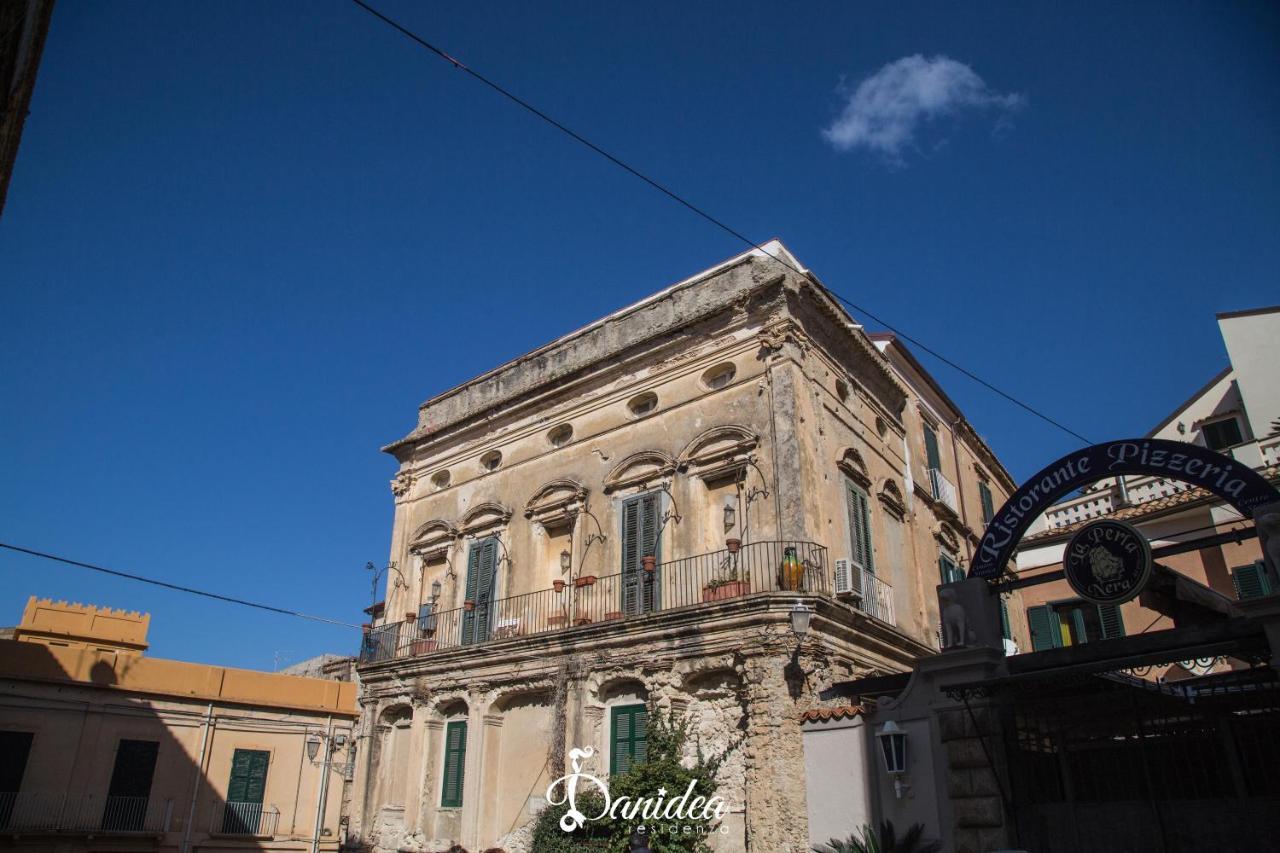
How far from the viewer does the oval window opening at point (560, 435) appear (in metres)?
19.3

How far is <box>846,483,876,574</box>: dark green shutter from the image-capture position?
54.2ft

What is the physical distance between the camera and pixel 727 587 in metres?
15.0

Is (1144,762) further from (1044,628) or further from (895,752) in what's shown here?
(1044,628)

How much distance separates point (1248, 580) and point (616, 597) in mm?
12979

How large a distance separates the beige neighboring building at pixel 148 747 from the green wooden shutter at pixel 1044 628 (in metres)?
16.1

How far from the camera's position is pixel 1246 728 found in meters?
8.58

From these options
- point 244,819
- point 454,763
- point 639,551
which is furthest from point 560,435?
point 244,819

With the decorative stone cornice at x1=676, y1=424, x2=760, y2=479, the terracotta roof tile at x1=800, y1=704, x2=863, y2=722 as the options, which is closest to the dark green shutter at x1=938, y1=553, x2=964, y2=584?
the decorative stone cornice at x1=676, y1=424, x2=760, y2=479

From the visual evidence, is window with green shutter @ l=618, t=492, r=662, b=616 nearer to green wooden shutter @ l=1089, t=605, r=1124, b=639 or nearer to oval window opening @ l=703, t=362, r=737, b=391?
oval window opening @ l=703, t=362, r=737, b=391

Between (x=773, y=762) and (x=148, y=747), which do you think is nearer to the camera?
(x=773, y=762)

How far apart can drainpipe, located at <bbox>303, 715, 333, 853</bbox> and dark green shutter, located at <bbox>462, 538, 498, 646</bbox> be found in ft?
32.9

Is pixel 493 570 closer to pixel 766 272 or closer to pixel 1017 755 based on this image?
pixel 766 272

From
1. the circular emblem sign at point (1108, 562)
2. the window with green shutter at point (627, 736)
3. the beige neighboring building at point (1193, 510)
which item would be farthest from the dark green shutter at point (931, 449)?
the circular emblem sign at point (1108, 562)

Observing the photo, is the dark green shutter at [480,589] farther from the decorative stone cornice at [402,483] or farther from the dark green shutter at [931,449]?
the dark green shutter at [931,449]
